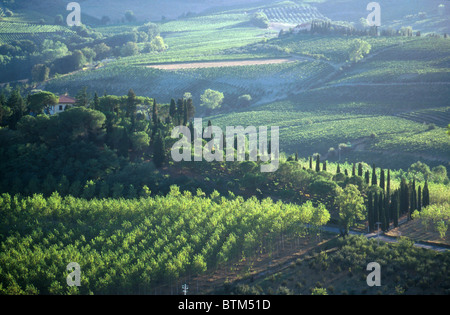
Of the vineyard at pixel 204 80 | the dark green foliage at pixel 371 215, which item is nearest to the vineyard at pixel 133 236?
the dark green foliage at pixel 371 215

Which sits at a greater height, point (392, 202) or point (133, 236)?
point (392, 202)

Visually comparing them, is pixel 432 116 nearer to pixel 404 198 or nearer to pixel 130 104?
pixel 404 198

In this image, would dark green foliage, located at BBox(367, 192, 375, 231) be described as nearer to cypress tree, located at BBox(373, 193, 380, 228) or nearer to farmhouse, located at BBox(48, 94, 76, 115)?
cypress tree, located at BBox(373, 193, 380, 228)

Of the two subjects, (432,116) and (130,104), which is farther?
(432,116)

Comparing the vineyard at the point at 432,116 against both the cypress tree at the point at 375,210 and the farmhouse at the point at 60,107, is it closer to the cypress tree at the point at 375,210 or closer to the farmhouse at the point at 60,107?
the cypress tree at the point at 375,210

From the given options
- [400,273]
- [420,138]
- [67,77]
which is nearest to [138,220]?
[400,273]

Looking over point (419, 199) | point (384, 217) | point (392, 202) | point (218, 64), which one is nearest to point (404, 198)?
point (419, 199)

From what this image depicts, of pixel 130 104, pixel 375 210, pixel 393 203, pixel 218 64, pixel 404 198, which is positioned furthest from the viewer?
pixel 218 64
